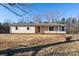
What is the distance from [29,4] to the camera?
7.47m

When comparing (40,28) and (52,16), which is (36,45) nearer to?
(40,28)

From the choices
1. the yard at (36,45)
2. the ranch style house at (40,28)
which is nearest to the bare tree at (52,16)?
the ranch style house at (40,28)

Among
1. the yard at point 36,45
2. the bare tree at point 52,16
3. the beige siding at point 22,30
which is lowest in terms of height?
the yard at point 36,45

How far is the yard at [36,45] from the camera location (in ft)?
24.7

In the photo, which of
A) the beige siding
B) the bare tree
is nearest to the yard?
the beige siding

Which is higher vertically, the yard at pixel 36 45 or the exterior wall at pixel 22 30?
the exterior wall at pixel 22 30

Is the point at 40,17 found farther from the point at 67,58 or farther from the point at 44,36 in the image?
the point at 67,58

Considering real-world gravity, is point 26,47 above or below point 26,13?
below

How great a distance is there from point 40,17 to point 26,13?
0.88 feet

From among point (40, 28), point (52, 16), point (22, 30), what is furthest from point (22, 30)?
point (52, 16)

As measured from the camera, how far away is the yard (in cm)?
754

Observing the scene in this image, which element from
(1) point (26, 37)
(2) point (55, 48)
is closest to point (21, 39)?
(1) point (26, 37)

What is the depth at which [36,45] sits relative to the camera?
24.9 feet

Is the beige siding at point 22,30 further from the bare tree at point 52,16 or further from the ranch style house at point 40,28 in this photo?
the bare tree at point 52,16
